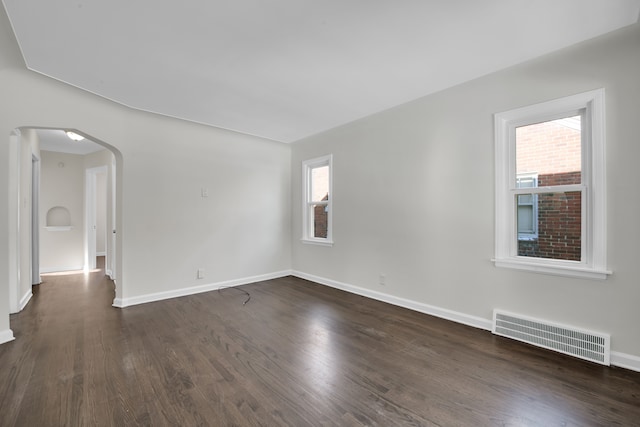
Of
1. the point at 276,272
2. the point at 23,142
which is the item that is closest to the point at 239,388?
the point at 276,272

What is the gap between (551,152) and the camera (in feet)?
7.98

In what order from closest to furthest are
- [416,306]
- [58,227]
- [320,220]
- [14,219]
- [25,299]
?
[14,219] < [416,306] < [25,299] < [320,220] < [58,227]

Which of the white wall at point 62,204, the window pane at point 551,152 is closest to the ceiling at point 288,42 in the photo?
the window pane at point 551,152

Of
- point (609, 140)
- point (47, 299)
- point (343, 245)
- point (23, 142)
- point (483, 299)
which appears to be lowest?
point (47, 299)

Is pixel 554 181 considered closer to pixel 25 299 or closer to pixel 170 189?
pixel 170 189

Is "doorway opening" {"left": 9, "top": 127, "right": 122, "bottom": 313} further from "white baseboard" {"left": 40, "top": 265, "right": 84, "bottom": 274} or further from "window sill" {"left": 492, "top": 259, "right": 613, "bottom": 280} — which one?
"window sill" {"left": 492, "top": 259, "right": 613, "bottom": 280}

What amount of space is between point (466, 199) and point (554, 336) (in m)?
1.38

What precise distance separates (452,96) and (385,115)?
0.85m

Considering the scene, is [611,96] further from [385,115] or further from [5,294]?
[5,294]

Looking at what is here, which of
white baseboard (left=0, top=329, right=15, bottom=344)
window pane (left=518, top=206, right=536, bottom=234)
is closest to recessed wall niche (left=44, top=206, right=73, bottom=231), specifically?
white baseboard (left=0, top=329, right=15, bottom=344)

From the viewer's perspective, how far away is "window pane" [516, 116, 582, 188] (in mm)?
2336

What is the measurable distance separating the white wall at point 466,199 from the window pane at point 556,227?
0.22 metres

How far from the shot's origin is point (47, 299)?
148 inches

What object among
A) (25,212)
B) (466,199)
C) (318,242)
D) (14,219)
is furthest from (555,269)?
(25,212)
